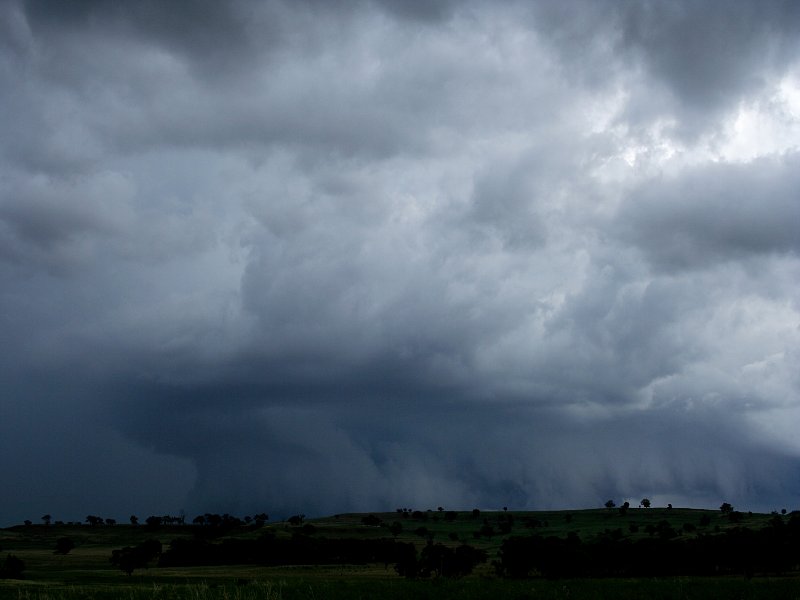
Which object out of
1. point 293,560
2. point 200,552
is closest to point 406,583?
point 293,560

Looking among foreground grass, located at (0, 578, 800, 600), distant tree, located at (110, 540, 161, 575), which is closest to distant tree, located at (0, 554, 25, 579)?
distant tree, located at (110, 540, 161, 575)

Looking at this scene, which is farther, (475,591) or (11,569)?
(11,569)

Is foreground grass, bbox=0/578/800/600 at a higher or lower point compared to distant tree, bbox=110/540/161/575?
higher

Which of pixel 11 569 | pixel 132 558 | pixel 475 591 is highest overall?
pixel 475 591

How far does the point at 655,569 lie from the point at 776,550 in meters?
19.4

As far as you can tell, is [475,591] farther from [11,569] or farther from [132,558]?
[132,558]

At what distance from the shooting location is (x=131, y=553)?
154 m

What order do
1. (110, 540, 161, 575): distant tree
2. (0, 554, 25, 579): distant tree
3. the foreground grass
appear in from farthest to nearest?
(110, 540, 161, 575): distant tree → (0, 554, 25, 579): distant tree → the foreground grass

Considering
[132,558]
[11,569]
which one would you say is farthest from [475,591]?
[132,558]

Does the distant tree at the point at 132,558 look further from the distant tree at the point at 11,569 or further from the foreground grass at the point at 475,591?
the foreground grass at the point at 475,591

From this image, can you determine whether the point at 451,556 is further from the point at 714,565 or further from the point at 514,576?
the point at 714,565

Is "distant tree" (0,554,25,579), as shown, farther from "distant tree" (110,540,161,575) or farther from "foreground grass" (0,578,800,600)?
"foreground grass" (0,578,800,600)

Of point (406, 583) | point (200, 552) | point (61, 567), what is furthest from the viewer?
point (200, 552)

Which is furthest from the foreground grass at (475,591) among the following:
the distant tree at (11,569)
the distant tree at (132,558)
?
the distant tree at (132,558)
